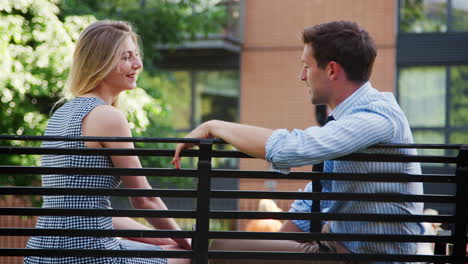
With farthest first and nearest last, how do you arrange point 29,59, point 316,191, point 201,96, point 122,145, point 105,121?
point 201,96 → point 29,59 → point 105,121 → point 122,145 → point 316,191

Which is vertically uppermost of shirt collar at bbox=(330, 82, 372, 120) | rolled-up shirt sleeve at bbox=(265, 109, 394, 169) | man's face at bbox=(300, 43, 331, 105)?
man's face at bbox=(300, 43, 331, 105)

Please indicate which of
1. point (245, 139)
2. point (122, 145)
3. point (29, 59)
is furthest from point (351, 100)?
point (29, 59)

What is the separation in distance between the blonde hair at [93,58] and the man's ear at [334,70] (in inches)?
34.4

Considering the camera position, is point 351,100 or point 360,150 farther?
point 351,100

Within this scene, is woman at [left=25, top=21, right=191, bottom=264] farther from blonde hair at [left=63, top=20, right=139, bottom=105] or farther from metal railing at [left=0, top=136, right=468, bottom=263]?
metal railing at [left=0, top=136, right=468, bottom=263]

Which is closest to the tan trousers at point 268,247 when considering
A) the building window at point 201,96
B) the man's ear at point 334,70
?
the man's ear at point 334,70

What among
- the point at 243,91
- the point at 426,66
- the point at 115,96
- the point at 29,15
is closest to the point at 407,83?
the point at 426,66

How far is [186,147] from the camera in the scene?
243cm

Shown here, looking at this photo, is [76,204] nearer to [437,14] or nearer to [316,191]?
[316,191]

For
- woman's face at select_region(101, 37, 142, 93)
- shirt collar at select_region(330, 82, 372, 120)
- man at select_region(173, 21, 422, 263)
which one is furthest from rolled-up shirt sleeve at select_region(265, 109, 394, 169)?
woman's face at select_region(101, 37, 142, 93)

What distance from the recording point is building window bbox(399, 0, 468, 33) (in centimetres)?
1722

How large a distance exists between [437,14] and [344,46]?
15501 mm

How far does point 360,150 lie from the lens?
241cm

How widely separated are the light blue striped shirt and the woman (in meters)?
0.56
